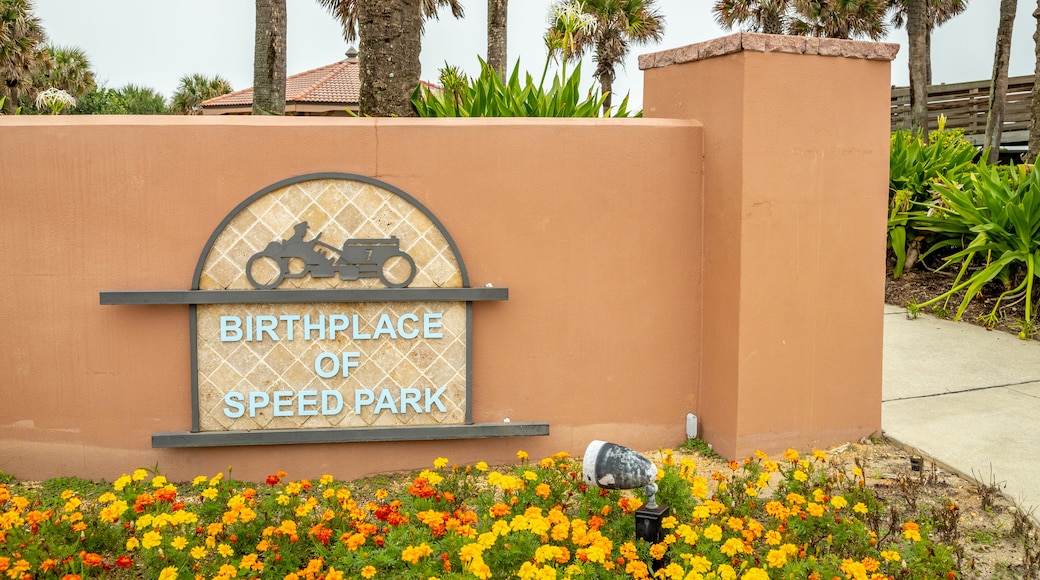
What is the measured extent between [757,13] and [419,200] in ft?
104

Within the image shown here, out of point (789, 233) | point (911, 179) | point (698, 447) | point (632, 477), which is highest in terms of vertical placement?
point (911, 179)

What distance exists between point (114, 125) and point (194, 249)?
2.52 ft

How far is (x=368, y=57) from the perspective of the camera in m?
6.89

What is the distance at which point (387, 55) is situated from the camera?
687 centimetres

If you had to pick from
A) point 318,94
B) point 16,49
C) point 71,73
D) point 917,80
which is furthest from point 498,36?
point 71,73

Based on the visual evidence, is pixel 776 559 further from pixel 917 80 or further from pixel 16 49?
pixel 16 49

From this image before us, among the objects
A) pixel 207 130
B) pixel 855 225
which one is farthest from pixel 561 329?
pixel 207 130

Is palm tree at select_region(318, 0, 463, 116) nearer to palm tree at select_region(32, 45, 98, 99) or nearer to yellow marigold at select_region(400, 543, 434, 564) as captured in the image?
yellow marigold at select_region(400, 543, 434, 564)

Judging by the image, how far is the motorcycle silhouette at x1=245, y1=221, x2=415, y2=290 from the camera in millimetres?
5191

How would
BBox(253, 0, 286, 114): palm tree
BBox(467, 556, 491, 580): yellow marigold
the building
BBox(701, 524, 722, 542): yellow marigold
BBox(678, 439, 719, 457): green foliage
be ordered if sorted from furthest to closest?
the building
BBox(253, 0, 286, 114): palm tree
BBox(678, 439, 719, 457): green foliage
BBox(701, 524, 722, 542): yellow marigold
BBox(467, 556, 491, 580): yellow marigold

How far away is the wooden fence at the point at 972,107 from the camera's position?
21.4m

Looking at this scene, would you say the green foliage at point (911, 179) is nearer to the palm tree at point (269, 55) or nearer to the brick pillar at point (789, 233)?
the brick pillar at point (789, 233)

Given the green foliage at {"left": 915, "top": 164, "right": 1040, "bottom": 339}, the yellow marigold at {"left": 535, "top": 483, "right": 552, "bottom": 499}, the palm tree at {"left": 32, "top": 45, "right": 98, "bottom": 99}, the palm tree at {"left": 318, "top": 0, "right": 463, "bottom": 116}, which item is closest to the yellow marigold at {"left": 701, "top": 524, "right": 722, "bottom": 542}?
the yellow marigold at {"left": 535, "top": 483, "right": 552, "bottom": 499}

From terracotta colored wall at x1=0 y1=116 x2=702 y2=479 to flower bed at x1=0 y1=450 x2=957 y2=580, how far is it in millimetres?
834
